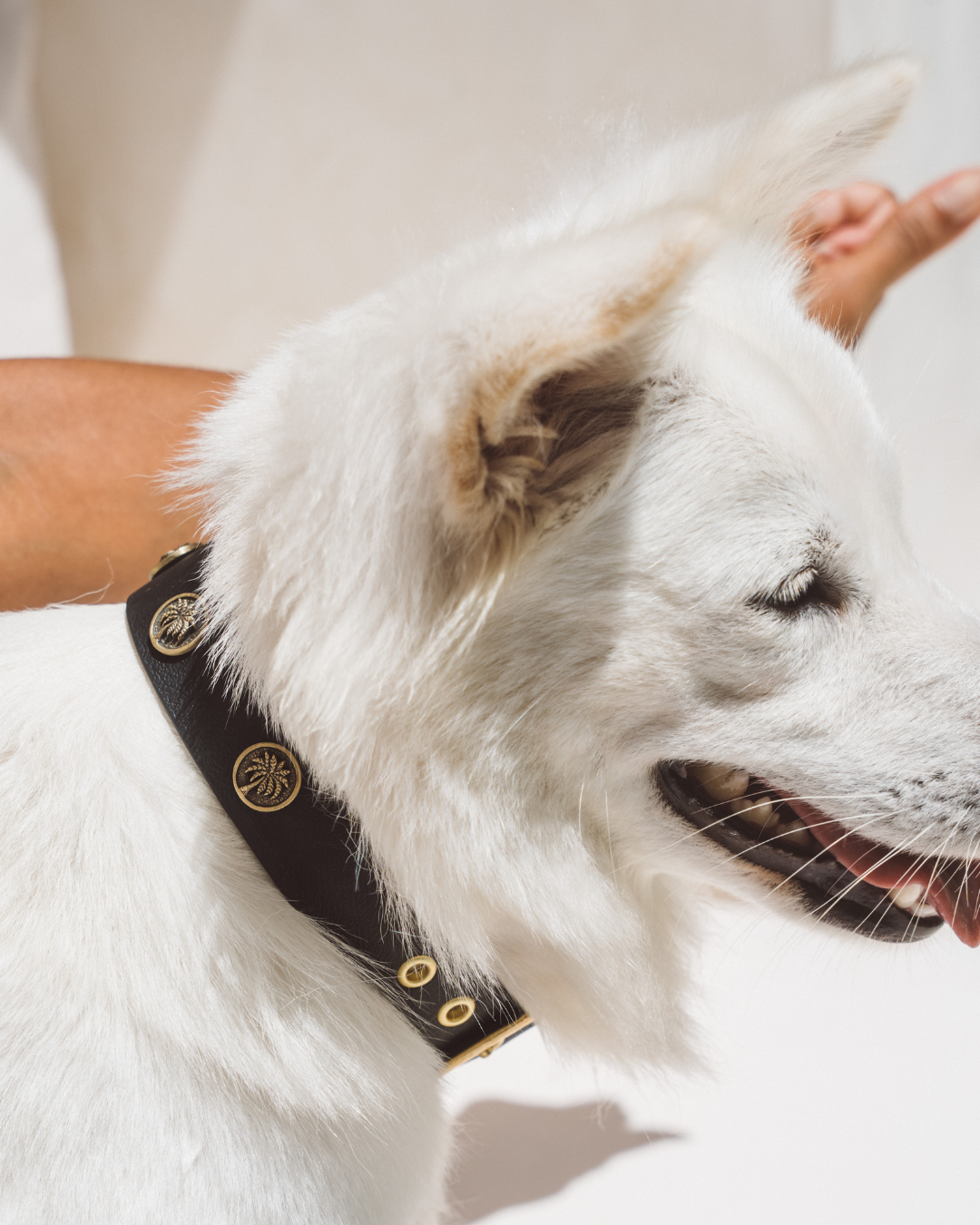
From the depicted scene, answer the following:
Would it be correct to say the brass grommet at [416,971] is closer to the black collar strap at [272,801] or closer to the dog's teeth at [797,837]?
the black collar strap at [272,801]

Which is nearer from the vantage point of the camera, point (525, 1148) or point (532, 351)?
point (532, 351)

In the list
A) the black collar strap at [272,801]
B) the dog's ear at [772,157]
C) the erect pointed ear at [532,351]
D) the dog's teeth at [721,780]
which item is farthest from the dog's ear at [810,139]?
the black collar strap at [272,801]

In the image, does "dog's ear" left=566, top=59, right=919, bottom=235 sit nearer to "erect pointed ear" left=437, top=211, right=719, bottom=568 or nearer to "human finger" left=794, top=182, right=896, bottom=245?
"erect pointed ear" left=437, top=211, right=719, bottom=568

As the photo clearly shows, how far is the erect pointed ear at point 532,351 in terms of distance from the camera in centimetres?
56

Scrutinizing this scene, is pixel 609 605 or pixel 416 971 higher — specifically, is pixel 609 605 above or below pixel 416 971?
above

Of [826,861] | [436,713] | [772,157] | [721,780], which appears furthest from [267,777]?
[772,157]

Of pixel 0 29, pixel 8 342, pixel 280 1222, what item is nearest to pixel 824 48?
pixel 0 29

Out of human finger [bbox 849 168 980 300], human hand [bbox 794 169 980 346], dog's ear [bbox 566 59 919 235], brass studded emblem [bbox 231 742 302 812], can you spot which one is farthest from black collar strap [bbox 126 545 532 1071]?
human finger [bbox 849 168 980 300]

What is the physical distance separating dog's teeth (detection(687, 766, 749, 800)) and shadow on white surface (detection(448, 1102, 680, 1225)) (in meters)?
0.74

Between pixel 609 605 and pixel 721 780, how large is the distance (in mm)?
227

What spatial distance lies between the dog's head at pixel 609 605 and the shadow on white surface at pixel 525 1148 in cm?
58

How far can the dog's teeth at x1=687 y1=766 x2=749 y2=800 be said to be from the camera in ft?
2.89

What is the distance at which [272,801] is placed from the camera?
31.5 inches

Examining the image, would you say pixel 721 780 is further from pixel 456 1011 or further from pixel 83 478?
pixel 83 478
